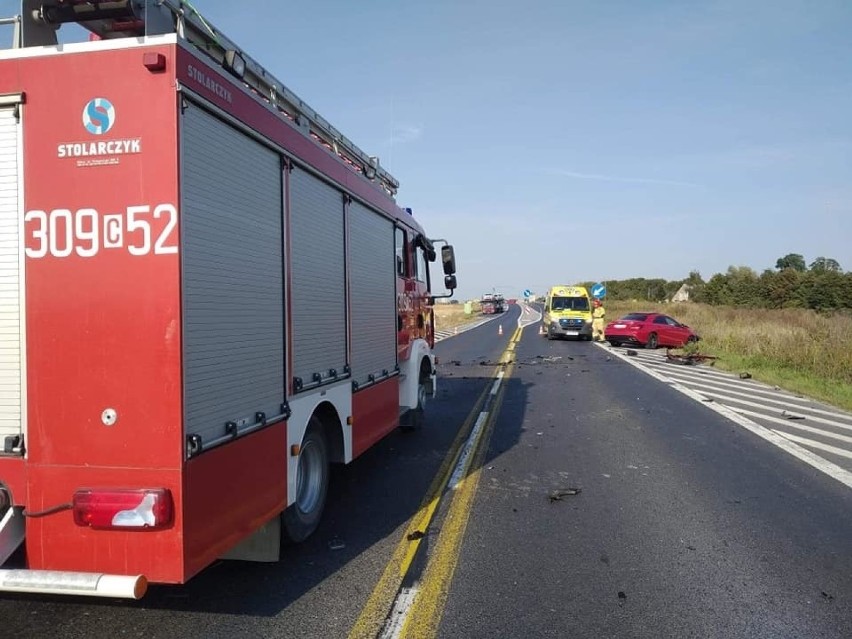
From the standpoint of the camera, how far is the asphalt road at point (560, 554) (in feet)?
12.2

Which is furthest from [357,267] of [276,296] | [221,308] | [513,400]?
[513,400]

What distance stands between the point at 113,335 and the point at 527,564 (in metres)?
3.11

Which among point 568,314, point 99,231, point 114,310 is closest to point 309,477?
point 114,310

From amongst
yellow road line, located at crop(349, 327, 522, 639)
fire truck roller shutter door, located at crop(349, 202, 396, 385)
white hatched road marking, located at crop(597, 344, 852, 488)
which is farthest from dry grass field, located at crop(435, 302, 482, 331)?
yellow road line, located at crop(349, 327, 522, 639)

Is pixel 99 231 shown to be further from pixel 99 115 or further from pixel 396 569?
pixel 396 569

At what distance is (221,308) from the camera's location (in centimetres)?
363

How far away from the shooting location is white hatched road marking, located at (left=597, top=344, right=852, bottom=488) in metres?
7.92

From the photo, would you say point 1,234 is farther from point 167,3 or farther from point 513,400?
point 513,400

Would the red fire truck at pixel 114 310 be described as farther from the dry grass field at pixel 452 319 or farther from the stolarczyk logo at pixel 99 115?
the dry grass field at pixel 452 319

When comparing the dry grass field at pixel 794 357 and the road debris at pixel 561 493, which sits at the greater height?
the dry grass field at pixel 794 357

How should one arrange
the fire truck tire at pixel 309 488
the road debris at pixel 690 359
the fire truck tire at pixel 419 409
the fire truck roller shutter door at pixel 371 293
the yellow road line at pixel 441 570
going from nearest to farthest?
the yellow road line at pixel 441 570
the fire truck tire at pixel 309 488
the fire truck roller shutter door at pixel 371 293
the fire truck tire at pixel 419 409
the road debris at pixel 690 359

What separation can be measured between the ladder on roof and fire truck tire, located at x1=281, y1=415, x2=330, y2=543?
2.42 m

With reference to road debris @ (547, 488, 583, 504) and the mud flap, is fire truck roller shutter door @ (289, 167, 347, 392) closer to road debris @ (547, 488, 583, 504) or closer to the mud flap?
the mud flap

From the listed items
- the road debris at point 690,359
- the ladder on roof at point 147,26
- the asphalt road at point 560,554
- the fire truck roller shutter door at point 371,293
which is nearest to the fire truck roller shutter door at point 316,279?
the fire truck roller shutter door at point 371,293
